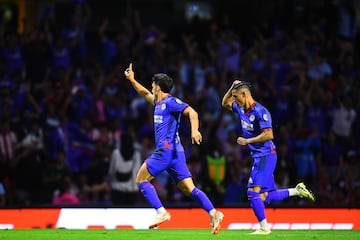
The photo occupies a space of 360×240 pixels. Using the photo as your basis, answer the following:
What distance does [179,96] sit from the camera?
2225cm

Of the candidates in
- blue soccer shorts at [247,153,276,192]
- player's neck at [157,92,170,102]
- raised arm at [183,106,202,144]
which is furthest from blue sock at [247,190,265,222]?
player's neck at [157,92,170,102]

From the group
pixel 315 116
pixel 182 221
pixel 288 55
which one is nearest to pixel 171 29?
pixel 288 55

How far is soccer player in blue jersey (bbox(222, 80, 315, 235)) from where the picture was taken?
15070mm

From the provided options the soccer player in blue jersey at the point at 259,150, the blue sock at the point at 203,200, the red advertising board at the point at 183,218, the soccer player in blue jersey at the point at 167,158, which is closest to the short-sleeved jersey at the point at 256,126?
the soccer player in blue jersey at the point at 259,150

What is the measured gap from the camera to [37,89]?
71.9 feet

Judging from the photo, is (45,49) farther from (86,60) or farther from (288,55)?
(288,55)

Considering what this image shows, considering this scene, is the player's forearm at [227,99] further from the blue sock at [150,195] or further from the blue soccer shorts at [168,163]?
the blue sock at [150,195]

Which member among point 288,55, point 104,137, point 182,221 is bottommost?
point 182,221

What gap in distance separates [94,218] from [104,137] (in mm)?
3132

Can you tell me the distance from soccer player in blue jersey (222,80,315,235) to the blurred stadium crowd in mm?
4395

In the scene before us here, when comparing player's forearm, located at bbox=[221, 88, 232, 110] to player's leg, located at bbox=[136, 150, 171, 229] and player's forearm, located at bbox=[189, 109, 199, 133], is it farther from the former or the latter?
player's leg, located at bbox=[136, 150, 171, 229]

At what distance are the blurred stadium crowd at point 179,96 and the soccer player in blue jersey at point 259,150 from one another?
173 inches

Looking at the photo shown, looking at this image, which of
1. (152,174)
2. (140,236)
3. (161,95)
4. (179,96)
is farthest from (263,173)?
(179,96)

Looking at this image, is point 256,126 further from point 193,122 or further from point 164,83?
point 164,83
